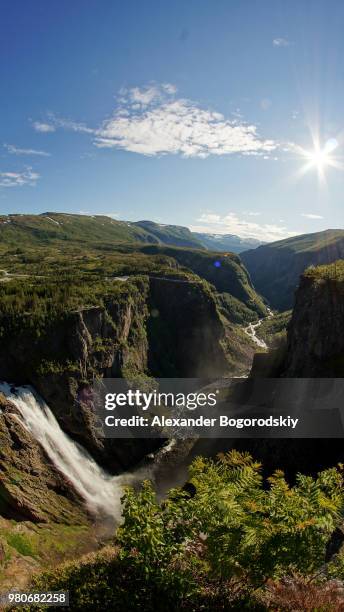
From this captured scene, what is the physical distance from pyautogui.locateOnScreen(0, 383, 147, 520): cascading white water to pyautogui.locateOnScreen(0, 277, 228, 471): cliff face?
174 centimetres

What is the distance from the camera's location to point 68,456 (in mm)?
51094

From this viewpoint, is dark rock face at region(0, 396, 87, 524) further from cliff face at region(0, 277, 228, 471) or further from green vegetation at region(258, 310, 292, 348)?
green vegetation at region(258, 310, 292, 348)

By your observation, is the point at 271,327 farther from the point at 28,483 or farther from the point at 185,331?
the point at 28,483

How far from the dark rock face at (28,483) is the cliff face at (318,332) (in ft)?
121

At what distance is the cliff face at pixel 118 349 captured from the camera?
56.7 meters

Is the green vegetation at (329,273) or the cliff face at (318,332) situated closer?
the cliff face at (318,332)

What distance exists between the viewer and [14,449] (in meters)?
43.3

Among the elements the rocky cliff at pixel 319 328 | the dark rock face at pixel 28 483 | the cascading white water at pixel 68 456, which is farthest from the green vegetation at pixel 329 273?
the dark rock face at pixel 28 483

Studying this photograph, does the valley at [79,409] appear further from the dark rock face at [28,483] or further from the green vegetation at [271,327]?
the green vegetation at [271,327]

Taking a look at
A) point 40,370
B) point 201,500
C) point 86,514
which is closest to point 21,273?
point 40,370

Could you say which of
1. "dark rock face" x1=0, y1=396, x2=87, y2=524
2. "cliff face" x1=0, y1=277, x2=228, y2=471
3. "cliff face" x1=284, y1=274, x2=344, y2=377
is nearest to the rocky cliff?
"cliff face" x1=284, y1=274, x2=344, y2=377

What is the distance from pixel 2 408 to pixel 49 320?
63.1 feet

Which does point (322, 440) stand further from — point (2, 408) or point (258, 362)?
point (2, 408)

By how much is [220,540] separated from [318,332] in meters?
49.9
